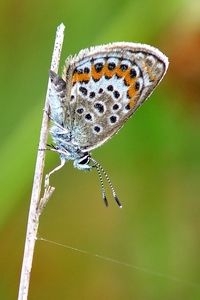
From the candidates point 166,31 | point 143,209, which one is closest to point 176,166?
point 143,209

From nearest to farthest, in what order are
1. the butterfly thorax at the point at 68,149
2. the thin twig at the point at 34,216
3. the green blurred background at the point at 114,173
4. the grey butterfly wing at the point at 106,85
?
1. the thin twig at the point at 34,216
2. the grey butterfly wing at the point at 106,85
3. the butterfly thorax at the point at 68,149
4. the green blurred background at the point at 114,173

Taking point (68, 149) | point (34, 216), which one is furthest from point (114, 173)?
point (34, 216)

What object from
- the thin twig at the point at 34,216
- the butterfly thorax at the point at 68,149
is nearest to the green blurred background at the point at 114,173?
the butterfly thorax at the point at 68,149

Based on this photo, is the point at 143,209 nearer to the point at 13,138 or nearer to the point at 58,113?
the point at 13,138

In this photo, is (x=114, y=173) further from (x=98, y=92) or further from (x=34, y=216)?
(x=34, y=216)

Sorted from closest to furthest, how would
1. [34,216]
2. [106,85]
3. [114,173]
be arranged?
[34,216] < [106,85] < [114,173]

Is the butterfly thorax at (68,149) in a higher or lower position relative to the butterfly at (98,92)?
lower

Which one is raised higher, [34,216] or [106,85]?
[106,85]

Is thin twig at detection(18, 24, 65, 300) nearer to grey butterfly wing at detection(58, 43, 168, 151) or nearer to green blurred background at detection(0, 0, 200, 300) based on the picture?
grey butterfly wing at detection(58, 43, 168, 151)

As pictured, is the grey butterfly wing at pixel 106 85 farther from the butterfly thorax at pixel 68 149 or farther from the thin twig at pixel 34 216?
the thin twig at pixel 34 216
